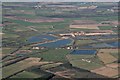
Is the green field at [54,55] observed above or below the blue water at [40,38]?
below

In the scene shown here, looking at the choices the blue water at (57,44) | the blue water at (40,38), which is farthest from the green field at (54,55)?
the blue water at (40,38)

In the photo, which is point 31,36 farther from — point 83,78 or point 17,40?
point 83,78

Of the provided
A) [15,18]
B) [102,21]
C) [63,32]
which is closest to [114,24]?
[102,21]

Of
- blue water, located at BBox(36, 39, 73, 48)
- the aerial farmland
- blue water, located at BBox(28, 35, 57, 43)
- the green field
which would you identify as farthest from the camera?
blue water, located at BBox(28, 35, 57, 43)

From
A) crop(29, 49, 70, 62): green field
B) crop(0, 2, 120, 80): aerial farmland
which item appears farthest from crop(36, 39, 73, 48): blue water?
crop(29, 49, 70, 62): green field

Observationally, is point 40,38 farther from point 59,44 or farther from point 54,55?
point 54,55

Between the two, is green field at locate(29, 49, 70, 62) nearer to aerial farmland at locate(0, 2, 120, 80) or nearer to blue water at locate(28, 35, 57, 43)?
Answer: aerial farmland at locate(0, 2, 120, 80)

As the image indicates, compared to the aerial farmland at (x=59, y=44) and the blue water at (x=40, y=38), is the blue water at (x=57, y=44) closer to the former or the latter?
the aerial farmland at (x=59, y=44)

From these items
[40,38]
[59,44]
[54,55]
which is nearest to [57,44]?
[59,44]
